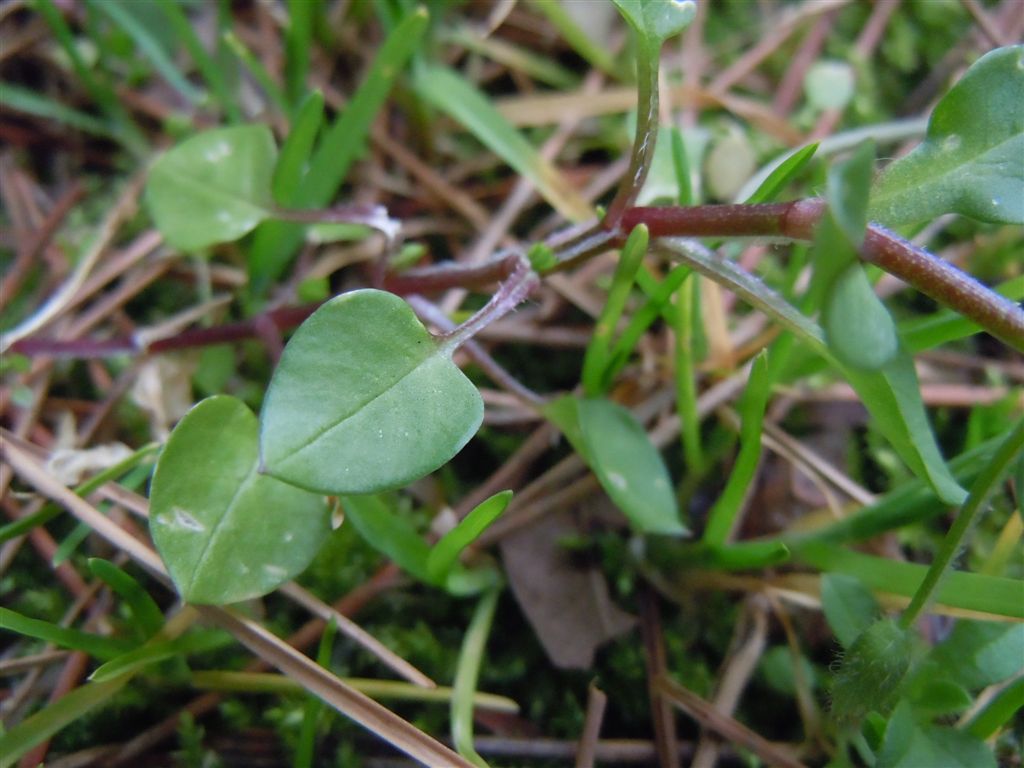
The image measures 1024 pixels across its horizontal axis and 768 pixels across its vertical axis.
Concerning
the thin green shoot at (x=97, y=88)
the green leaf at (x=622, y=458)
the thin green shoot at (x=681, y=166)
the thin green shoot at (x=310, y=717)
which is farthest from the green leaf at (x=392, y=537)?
the thin green shoot at (x=97, y=88)

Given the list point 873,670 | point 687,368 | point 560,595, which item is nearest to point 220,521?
point 560,595

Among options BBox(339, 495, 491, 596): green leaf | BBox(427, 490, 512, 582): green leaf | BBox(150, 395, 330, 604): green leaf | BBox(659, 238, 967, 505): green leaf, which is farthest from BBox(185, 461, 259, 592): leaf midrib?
BBox(659, 238, 967, 505): green leaf

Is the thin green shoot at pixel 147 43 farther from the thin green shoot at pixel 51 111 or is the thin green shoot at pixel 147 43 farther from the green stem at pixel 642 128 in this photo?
the green stem at pixel 642 128

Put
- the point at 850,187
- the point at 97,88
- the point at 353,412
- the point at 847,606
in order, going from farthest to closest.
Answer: the point at 97,88 < the point at 847,606 < the point at 353,412 < the point at 850,187

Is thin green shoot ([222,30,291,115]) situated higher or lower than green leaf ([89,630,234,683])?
higher

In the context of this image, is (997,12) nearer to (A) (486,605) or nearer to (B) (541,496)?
(B) (541,496)

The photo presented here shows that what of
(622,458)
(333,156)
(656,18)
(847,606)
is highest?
(656,18)

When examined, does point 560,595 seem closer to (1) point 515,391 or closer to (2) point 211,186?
(1) point 515,391

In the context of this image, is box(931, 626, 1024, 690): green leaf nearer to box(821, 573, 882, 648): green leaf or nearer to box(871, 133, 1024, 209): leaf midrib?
box(821, 573, 882, 648): green leaf
